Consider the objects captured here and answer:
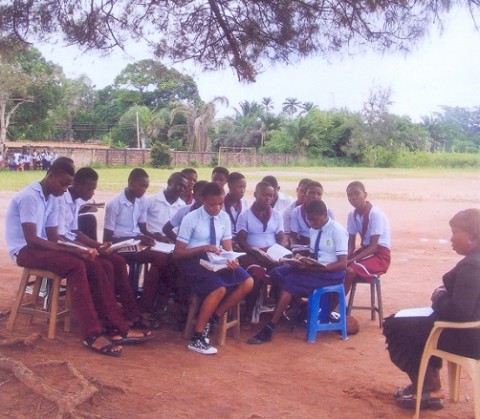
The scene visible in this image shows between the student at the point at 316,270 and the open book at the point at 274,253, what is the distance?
0.12 meters

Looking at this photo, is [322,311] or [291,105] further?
[291,105]

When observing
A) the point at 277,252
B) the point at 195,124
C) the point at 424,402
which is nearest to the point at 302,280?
the point at 277,252

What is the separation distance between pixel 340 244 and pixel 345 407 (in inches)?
67.0

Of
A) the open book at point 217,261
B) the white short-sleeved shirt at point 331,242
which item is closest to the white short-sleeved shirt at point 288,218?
the white short-sleeved shirt at point 331,242

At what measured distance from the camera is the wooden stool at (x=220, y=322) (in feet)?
16.4

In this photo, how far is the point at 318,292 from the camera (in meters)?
5.21

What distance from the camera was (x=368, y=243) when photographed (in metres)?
5.82

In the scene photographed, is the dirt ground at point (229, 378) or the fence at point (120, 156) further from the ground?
the fence at point (120, 156)

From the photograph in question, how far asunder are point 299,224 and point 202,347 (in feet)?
6.57

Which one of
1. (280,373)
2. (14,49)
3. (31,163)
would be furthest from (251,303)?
(31,163)

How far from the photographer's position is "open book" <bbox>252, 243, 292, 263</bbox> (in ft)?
17.7

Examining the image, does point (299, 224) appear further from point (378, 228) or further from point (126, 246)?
point (126, 246)

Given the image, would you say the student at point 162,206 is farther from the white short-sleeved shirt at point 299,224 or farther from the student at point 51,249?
the student at point 51,249

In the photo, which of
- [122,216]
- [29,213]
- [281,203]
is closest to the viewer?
[29,213]
